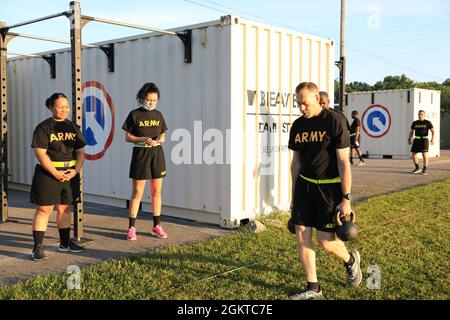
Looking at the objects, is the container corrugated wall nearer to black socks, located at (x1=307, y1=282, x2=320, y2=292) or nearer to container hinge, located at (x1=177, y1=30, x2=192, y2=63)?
container hinge, located at (x1=177, y1=30, x2=192, y2=63)

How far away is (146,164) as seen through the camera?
6016 mm

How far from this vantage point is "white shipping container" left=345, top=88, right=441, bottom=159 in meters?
19.6

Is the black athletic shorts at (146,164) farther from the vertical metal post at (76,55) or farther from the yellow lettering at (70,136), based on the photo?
the yellow lettering at (70,136)

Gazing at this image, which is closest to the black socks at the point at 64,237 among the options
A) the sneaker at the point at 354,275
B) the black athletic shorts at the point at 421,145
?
the sneaker at the point at 354,275

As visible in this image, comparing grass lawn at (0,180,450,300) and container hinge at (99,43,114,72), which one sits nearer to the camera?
grass lawn at (0,180,450,300)

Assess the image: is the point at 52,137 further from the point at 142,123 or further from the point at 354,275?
the point at 354,275

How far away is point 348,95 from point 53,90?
14.4 m

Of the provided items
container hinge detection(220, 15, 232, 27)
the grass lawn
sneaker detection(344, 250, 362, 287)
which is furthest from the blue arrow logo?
sneaker detection(344, 250, 362, 287)

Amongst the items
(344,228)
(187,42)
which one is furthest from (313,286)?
(187,42)

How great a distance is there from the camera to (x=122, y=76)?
26.7 feet

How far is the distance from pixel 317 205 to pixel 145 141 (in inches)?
105

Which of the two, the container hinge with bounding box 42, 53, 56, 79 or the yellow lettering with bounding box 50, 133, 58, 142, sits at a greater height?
the container hinge with bounding box 42, 53, 56, 79

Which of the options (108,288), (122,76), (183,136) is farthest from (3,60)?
(108,288)

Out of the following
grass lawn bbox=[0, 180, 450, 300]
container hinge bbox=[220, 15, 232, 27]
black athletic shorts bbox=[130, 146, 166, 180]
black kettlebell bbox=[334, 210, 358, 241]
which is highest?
container hinge bbox=[220, 15, 232, 27]
